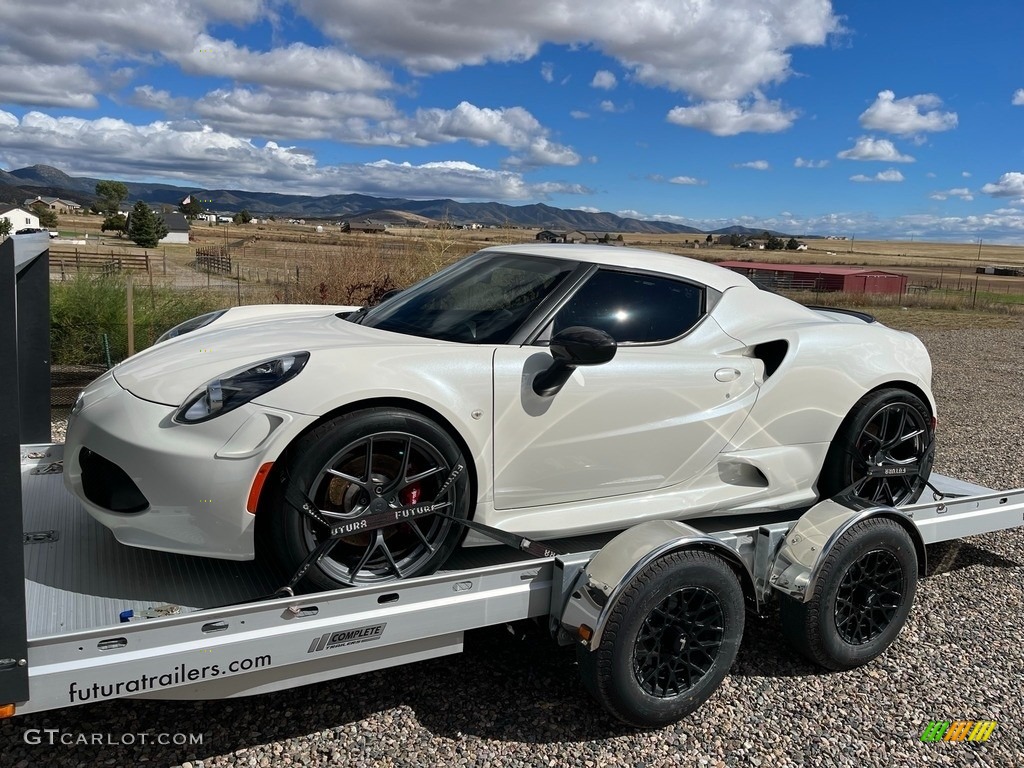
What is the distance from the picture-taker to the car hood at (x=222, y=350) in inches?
114

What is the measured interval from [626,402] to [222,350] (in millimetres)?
1670

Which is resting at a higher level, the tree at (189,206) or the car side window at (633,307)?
the tree at (189,206)

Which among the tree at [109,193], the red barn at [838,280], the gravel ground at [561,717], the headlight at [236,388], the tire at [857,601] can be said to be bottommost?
the gravel ground at [561,717]

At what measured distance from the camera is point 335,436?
2.72 m

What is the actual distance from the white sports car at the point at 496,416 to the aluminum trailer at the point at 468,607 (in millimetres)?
225

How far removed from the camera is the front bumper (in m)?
2.62

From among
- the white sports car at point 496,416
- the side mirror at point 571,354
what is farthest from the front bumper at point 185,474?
the side mirror at point 571,354

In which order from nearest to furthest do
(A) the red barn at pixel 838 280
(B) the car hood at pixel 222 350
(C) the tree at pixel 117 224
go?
(B) the car hood at pixel 222 350 → (A) the red barn at pixel 838 280 → (C) the tree at pixel 117 224

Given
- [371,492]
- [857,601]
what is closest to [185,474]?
[371,492]

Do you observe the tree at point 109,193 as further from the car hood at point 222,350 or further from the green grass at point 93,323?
the car hood at point 222,350

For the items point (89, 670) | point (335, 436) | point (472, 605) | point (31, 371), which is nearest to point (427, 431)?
point (335, 436)

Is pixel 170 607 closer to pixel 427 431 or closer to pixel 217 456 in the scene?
pixel 217 456

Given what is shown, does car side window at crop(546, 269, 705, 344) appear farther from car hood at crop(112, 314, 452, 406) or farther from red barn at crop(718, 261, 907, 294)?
red barn at crop(718, 261, 907, 294)

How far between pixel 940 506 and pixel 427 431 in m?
2.82
